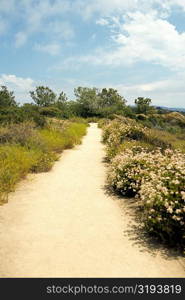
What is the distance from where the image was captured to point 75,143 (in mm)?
16625

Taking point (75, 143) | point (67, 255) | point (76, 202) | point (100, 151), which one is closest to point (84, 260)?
point (67, 255)

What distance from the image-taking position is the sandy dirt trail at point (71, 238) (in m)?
3.82

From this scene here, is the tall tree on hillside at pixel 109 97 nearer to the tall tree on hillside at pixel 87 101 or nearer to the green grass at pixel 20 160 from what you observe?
the tall tree on hillside at pixel 87 101

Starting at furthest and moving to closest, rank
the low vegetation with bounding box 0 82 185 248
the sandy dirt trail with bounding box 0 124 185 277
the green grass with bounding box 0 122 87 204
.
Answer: the green grass with bounding box 0 122 87 204 → the low vegetation with bounding box 0 82 185 248 → the sandy dirt trail with bounding box 0 124 185 277

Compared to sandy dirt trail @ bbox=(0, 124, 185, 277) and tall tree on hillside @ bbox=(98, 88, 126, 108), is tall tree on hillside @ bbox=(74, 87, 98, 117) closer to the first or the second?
tall tree on hillside @ bbox=(98, 88, 126, 108)

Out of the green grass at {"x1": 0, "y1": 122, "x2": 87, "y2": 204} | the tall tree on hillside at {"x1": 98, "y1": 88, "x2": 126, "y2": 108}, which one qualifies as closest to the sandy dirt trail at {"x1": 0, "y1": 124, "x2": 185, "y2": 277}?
the green grass at {"x1": 0, "y1": 122, "x2": 87, "y2": 204}

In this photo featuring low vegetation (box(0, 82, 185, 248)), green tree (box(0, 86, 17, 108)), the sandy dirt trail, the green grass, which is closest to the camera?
the sandy dirt trail

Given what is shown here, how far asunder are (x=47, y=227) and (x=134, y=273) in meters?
2.05

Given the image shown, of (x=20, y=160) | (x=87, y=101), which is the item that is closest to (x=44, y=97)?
(x=87, y=101)

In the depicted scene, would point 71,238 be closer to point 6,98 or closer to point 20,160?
point 20,160

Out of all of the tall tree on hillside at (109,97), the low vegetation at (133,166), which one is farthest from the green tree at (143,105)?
the low vegetation at (133,166)

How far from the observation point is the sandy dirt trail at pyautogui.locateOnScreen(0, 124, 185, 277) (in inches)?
150

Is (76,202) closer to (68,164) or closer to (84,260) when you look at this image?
(84,260)

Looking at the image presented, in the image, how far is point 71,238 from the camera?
4.75 m
